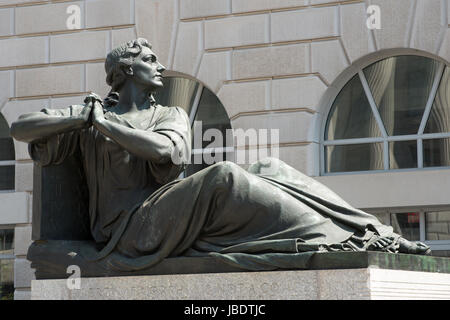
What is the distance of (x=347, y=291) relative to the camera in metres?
6.77

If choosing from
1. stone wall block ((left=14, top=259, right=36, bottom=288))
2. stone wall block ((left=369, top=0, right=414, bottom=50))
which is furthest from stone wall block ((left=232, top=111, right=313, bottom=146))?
stone wall block ((left=14, top=259, right=36, bottom=288))

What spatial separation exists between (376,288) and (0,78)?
40.7 feet

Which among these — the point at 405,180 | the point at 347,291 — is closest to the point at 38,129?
the point at 347,291

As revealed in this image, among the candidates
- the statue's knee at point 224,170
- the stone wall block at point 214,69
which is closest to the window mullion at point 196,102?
the stone wall block at point 214,69

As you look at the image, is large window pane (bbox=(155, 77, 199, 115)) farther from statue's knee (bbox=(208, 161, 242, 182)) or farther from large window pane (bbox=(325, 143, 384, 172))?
statue's knee (bbox=(208, 161, 242, 182))

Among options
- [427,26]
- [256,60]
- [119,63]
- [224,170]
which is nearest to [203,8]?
[256,60]

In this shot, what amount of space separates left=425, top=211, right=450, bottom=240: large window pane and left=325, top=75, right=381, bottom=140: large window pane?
59.6 inches

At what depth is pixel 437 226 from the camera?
593 inches

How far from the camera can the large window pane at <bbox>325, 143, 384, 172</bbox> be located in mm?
15508

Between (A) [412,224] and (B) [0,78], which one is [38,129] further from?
(B) [0,78]

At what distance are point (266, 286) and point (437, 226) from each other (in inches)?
337

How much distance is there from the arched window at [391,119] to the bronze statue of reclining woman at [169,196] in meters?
7.56
